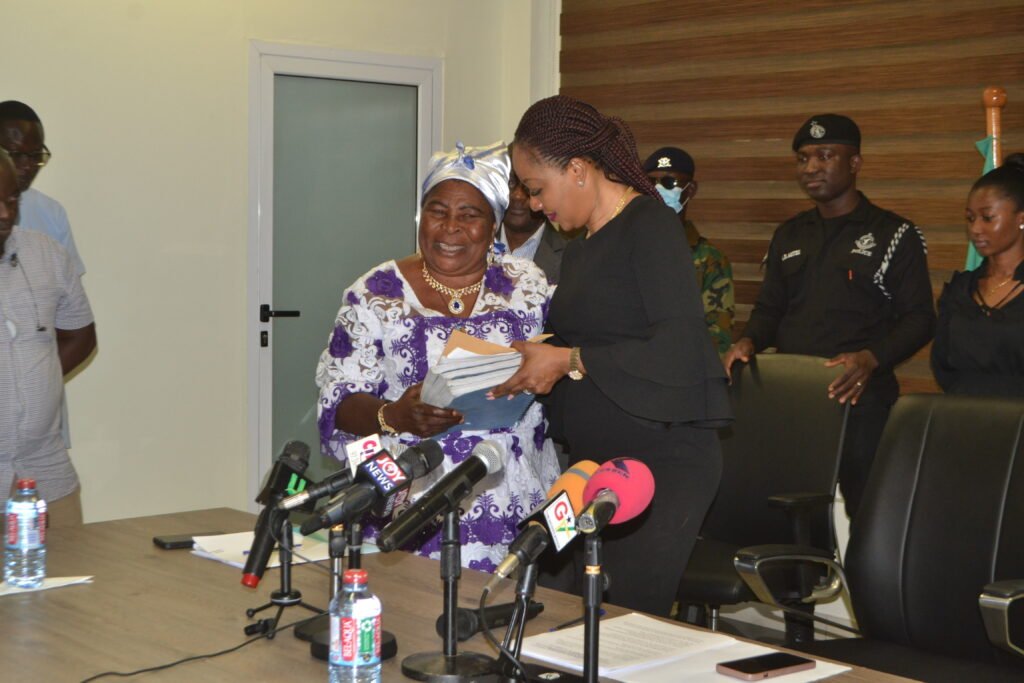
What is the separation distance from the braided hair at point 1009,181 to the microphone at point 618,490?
109 inches

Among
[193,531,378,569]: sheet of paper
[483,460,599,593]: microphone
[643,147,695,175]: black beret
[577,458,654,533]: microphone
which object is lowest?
[193,531,378,569]: sheet of paper

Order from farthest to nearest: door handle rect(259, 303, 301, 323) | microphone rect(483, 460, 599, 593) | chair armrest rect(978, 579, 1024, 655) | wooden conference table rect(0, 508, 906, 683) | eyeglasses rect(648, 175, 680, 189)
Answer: door handle rect(259, 303, 301, 323) → eyeglasses rect(648, 175, 680, 189) → chair armrest rect(978, 579, 1024, 655) → wooden conference table rect(0, 508, 906, 683) → microphone rect(483, 460, 599, 593)

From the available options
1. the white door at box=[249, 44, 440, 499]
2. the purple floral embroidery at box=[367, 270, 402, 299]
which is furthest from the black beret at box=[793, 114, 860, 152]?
the white door at box=[249, 44, 440, 499]

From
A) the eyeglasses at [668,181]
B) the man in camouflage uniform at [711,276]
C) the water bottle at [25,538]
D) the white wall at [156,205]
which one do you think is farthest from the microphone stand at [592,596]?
the white wall at [156,205]

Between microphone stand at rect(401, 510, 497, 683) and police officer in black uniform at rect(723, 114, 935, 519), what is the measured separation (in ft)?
7.69

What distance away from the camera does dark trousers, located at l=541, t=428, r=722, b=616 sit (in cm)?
262

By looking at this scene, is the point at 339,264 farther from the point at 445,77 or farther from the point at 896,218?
the point at 896,218

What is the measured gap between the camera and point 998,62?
4.75 meters

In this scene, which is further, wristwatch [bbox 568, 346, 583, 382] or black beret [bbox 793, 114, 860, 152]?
black beret [bbox 793, 114, 860, 152]

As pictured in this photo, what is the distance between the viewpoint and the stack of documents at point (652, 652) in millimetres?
1920

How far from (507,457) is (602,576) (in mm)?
1272

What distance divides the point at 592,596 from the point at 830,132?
3396 millimetres

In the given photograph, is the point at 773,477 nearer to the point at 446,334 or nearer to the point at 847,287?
the point at 847,287

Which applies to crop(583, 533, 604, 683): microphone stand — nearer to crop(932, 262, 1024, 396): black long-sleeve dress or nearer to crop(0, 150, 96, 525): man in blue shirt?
crop(0, 150, 96, 525): man in blue shirt
